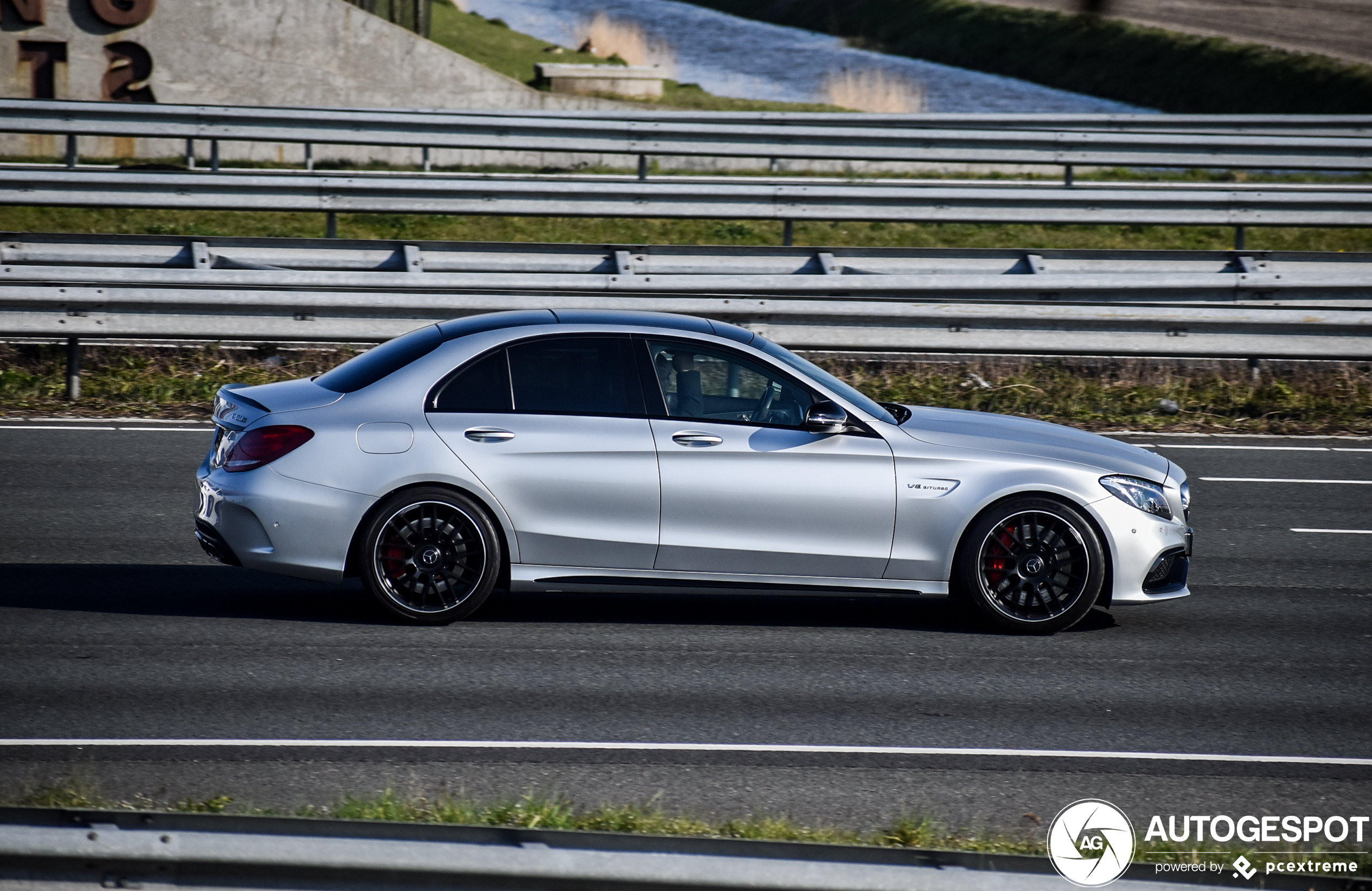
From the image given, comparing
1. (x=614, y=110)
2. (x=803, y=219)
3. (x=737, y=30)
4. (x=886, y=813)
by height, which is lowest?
(x=886, y=813)

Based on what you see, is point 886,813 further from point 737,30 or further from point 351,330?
point 737,30

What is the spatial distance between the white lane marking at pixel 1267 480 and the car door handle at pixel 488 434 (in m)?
5.98

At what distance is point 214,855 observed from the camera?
2.96m

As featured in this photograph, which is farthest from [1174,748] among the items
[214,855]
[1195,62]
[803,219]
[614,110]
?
[614,110]

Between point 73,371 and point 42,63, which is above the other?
point 42,63

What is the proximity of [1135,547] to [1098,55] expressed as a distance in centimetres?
420

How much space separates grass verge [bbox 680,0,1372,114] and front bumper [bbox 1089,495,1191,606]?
206 cm

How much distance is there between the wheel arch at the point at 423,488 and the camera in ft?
22.2

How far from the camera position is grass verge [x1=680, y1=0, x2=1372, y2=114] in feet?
12.4

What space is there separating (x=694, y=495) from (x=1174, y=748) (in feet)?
7.89

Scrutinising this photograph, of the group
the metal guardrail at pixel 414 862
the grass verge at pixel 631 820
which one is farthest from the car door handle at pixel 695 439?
the metal guardrail at pixel 414 862

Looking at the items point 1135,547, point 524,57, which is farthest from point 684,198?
point 524,57

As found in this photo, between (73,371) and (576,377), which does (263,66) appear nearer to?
(73,371)

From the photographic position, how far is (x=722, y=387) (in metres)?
7.07
